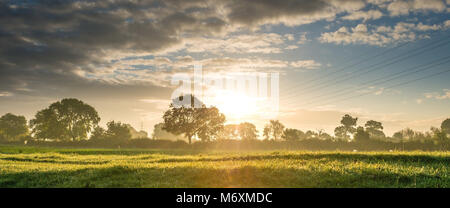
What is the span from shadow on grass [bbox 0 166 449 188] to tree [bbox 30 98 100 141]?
8177 centimetres

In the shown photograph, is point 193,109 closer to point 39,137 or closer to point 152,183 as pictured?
point 39,137

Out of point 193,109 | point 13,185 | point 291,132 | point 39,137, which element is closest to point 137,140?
point 193,109

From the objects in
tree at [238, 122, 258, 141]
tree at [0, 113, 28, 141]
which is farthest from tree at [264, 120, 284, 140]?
tree at [0, 113, 28, 141]

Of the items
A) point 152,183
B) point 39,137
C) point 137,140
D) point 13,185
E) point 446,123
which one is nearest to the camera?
point 152,183

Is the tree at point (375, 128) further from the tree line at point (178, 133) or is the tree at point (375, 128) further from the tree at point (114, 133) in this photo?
the tree at point (114, 133)

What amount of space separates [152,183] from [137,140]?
219 ft

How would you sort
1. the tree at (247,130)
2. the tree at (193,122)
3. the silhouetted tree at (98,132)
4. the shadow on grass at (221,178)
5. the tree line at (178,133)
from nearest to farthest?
the shadow on grass at (221,178), the tree line at (178,133), the tree at (193,122), the silhouetted tree at (98,132), the tree at (247,130)

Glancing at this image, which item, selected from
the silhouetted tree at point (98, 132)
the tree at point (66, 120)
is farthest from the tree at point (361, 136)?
the tree at point (66, 120)

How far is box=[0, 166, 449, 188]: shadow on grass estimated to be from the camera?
12.1 metres

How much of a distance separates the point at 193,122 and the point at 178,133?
547cm

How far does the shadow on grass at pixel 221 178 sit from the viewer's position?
12.1 metres

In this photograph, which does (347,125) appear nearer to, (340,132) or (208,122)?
(340,132)

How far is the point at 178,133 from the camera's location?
269 ft
